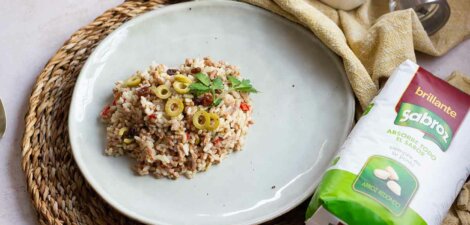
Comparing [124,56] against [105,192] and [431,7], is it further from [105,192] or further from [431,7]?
[431,7]

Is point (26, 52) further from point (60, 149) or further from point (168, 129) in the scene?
point (168, 129)

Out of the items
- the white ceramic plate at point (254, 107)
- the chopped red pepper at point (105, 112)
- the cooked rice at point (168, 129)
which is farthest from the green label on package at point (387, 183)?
the chopped red pepper at point (105, 112)

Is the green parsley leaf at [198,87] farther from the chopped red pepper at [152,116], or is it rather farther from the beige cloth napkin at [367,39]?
the beige cloth napkin at [367,39]

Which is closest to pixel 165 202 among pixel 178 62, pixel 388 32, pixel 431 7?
pixel 178 62

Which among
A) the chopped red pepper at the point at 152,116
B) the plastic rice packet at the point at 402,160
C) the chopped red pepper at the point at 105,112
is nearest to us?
the plastic rice packet at the point at 402,160

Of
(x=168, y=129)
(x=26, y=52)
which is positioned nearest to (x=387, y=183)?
(x=168, y=129)

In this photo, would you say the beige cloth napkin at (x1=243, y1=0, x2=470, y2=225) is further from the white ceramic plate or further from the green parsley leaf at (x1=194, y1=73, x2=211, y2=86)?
the green parsley leaf at (x1=194, y1=73, x2=211, y2=86)

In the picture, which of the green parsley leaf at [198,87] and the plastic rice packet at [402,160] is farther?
the green parsley leaf at [198,87]

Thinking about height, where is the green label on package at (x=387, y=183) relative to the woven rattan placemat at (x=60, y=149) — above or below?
above
